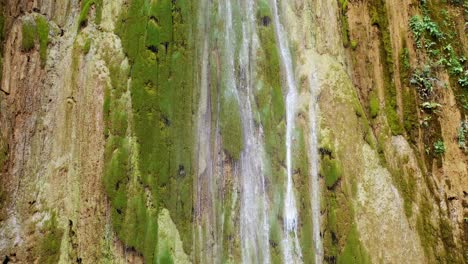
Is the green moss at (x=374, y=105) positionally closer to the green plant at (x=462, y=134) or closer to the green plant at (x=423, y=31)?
the green plant at (x=423, y=31)

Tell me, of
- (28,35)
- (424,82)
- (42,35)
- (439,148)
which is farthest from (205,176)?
(424,82)

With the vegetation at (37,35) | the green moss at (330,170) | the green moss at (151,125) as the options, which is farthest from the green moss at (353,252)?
the vegetation at (37,35)

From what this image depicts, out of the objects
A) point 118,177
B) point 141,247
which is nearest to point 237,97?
point 118,177

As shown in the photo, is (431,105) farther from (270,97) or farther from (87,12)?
(87,12)

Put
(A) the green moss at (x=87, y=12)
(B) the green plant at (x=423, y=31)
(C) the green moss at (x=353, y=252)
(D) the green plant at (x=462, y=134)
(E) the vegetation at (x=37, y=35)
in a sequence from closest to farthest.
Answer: (C) the green moss at (x=353, y=252)
(E) the vegetation at (x=37, y=35)
(D) the green plant at (x=462, y=134)
(A) the green moss at (x=87, y=12)
(B) the green plant at (x=423, y=31)

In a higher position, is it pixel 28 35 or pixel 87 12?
pixel 87 12

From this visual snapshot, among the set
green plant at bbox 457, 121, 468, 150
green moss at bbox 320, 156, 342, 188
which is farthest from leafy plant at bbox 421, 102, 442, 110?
green moss at bbox 320, 156, 342, 188
